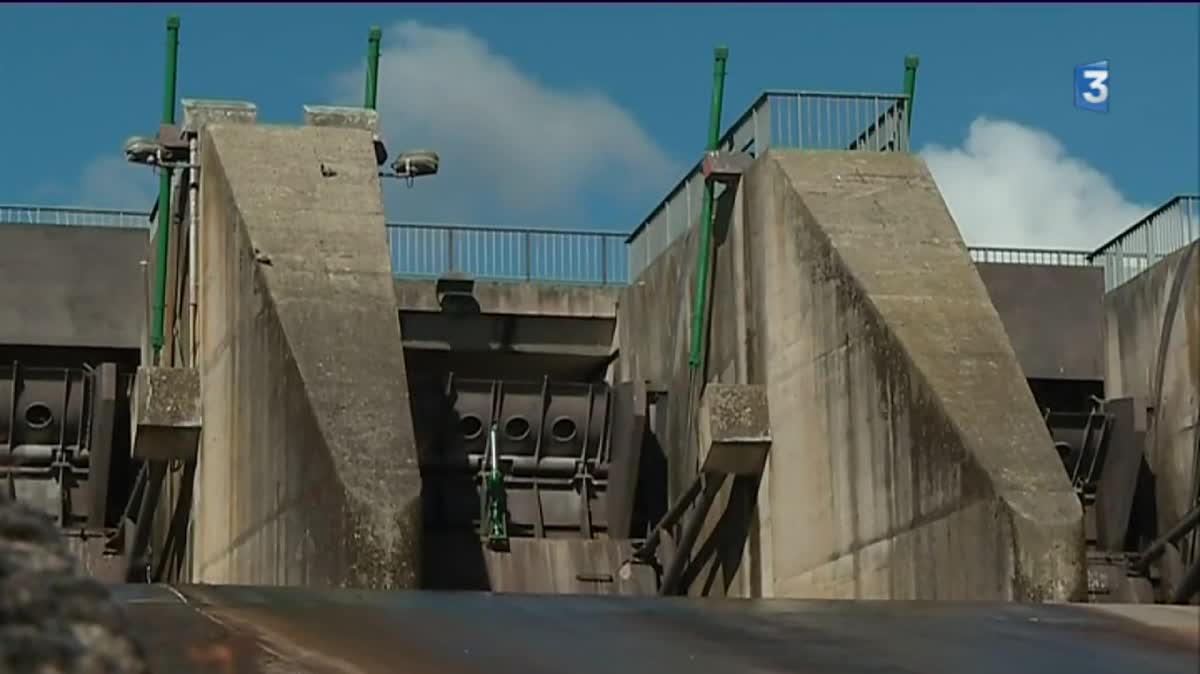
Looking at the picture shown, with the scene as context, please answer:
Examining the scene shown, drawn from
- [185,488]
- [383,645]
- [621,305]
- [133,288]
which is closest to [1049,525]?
[383,645]

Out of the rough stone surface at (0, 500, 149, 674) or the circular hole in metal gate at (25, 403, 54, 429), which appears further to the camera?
the circular hole in metal gate at (25, 403, 54, 429)

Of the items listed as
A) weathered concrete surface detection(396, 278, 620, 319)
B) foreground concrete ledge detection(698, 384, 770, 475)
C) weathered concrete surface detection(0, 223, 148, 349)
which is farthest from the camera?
weathered concrete surface detection(396, 278, 620, 319)

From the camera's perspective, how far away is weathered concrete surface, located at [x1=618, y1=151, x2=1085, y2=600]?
39.3ft

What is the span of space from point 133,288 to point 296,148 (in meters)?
4.64

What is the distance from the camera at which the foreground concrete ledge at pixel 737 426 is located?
15469mm

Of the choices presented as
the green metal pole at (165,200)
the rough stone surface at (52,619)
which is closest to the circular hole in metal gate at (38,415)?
the green metal pole at (165,200)

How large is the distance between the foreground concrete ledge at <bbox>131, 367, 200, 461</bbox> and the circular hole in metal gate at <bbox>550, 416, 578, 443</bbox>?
13.2 feet

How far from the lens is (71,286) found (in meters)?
19.0

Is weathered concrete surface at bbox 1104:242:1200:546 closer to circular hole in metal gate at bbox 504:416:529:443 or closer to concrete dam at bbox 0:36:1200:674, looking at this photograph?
concrete dam at bbox 0:36:1200:674

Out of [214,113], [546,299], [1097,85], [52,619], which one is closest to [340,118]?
[214,113]

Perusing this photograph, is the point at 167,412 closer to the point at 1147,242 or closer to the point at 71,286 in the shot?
the point at 71,286

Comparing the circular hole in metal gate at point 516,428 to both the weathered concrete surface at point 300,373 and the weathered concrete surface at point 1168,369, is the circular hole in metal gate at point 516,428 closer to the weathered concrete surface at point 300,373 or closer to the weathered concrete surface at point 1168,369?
the weathered concrete surface at point 300,373

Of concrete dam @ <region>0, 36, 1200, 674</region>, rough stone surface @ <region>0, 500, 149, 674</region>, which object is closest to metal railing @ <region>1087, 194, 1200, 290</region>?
concrete dam @ <region>0, 36, 1200, 674</region>

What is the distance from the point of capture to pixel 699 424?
16.1 m
